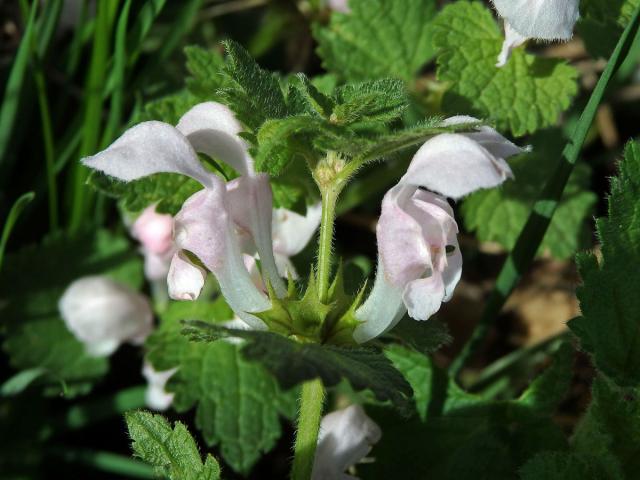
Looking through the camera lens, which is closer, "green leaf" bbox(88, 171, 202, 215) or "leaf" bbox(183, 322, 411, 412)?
"leaf" bbox(183, 322, 411, 412)

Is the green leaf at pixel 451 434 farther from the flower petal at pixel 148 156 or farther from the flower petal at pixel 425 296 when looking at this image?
the flower petal at pixel 148 156

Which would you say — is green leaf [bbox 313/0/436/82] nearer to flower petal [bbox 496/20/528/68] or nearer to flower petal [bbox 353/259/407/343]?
flower petal [bbox 496/20/528/68]

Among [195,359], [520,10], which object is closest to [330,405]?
[195,359]

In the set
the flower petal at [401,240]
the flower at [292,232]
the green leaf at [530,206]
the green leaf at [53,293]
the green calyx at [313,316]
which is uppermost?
the flower petal at [401,240]

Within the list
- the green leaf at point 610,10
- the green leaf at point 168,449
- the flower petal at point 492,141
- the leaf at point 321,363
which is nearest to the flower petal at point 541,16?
the green leaf at point 610,10

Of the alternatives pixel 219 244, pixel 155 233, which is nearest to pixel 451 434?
pixel 219 244

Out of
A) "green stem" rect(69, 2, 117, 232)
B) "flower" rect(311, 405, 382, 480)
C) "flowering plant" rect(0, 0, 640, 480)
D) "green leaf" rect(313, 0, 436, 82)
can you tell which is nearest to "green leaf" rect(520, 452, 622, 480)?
"flowering plant" rect(0, 0, 640, 480)
